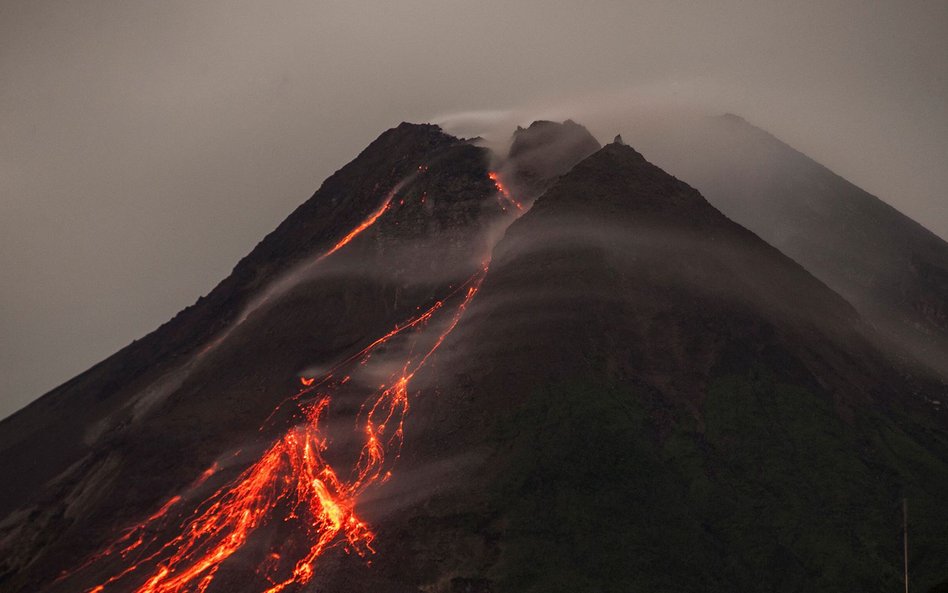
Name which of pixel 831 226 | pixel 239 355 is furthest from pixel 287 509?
pixel 831 226

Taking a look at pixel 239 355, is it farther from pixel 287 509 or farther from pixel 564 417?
pixel 564 417

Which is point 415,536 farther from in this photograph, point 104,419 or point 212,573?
point 104,419

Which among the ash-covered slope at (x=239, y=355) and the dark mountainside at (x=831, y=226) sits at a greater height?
the ash-covered slope at (x=239, y=355)

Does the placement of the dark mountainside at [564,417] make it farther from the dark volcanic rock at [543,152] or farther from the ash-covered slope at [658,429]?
the dark volcanic rock at [543,152]

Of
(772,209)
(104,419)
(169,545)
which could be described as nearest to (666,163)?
(772,209)

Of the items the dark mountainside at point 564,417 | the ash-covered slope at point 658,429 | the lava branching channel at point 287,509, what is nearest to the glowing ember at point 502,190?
the dark mountainside at point 564,417

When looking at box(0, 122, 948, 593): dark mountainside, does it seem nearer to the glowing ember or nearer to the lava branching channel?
the glowing ember
